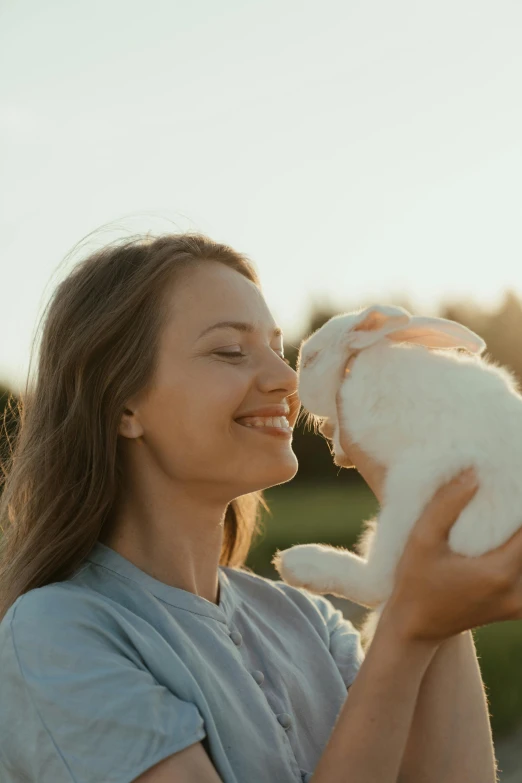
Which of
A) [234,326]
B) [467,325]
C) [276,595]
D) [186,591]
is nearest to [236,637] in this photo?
[186,591]

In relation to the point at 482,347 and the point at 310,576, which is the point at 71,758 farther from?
the point at 482,347

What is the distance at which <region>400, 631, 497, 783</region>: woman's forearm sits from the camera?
2229mm

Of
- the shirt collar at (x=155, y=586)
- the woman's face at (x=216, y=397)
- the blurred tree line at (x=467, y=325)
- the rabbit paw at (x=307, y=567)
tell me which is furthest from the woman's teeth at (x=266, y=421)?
the blurred tree line at (x=467, y=325)

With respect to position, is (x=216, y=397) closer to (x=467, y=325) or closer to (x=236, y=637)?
(x=236, y=637)

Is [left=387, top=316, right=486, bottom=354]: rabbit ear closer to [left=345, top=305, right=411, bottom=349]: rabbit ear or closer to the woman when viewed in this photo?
[left=345, top=305, right=411, bottom=349]: rabbit ear

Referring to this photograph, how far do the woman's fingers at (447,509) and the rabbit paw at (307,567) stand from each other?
377 millimetres

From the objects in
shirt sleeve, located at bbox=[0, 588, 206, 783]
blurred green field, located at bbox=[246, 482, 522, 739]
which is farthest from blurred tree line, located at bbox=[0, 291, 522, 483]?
shirt sleeve, located at bbox=[0, 588, 206, 783]

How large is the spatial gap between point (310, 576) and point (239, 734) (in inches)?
17.8

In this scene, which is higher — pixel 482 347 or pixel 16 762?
pixel 482 347

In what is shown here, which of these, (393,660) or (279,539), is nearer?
(393,660)

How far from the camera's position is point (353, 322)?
2.36 metres

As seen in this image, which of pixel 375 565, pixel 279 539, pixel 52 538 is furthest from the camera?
pixel 279 539

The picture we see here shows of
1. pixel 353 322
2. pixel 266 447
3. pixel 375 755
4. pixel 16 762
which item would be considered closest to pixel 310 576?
pixel 266 447

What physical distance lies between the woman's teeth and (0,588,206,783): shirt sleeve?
726 mm
